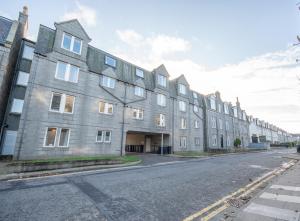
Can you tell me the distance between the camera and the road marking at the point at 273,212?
431cm

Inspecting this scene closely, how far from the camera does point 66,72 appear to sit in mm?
16891

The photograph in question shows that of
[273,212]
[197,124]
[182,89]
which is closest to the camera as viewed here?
[273,212]

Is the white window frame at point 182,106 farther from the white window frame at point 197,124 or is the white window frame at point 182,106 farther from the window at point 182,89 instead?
the white window frame at point 197,124

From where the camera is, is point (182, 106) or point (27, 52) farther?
point (182, 106)

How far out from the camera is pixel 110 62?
21.6 m

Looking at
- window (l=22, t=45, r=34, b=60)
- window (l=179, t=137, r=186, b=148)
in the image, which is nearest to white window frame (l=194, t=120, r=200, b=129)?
window (l=179, t=137, r=186, b=148)

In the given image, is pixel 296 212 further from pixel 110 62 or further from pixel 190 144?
pixel 190 144

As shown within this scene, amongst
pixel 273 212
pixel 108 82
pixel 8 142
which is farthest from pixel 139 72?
pixel 273 212

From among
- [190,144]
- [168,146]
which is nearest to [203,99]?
[190,144]

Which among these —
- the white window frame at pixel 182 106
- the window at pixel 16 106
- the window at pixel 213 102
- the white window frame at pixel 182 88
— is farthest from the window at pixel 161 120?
the window at pixel 213 102

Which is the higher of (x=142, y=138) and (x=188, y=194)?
(x=142, y=138)

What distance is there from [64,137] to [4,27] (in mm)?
12491

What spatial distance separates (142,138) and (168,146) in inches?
227

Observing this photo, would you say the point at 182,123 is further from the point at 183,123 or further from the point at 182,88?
the point at 182,88
